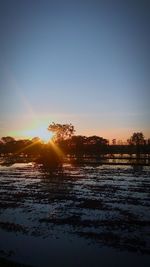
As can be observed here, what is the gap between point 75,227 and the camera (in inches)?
546

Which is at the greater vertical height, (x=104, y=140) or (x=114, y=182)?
(x=104, y=140)

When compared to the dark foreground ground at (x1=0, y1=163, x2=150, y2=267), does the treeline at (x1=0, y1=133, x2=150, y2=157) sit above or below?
above

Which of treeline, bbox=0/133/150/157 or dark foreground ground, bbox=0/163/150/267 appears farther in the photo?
treeline, bbox=0/133/150/157

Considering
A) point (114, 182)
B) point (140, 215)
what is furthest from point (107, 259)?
point (114, 182)

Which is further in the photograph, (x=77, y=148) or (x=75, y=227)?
(x=77, y=148)

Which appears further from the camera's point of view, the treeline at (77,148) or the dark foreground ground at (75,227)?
the treeline at (77,148)

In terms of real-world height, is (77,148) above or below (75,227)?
above

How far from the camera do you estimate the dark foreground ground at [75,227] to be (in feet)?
34.6

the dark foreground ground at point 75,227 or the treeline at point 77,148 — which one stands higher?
the treeline at point 77,148

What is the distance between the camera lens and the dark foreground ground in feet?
34.6

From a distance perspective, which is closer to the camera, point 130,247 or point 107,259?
point 107,259

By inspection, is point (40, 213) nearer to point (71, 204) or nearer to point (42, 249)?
point (71, 204)

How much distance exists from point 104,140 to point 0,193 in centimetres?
9808

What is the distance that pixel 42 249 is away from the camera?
1134 centimetres
